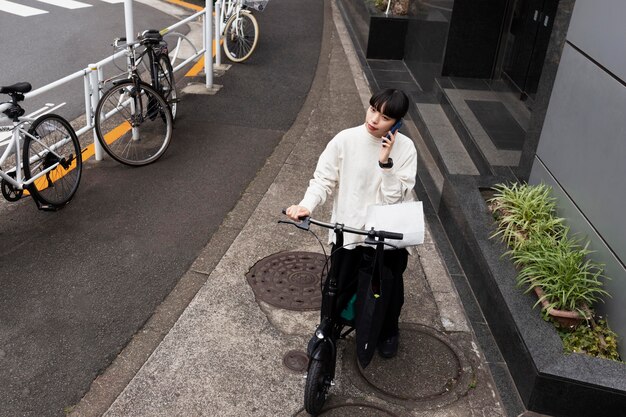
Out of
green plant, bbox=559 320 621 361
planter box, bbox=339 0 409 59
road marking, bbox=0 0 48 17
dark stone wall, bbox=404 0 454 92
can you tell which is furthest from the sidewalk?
road marking, bbox=0 0 48 17

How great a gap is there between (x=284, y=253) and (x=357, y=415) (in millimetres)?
2113

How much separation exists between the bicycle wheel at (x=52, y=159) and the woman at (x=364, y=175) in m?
3.27

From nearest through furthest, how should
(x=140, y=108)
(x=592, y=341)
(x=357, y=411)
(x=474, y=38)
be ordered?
1. (x=357, y=411)
2. (x=592, y=341)
3. (x=140, y=108)
4. (x=474, y=38)

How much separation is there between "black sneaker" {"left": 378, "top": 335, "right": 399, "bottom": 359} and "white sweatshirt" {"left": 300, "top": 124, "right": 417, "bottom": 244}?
3.24 feet

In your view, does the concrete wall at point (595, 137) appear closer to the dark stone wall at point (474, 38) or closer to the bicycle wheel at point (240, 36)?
the dark stone wall at point (474, 38)

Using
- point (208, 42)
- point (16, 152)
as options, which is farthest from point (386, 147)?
point (208, 42)

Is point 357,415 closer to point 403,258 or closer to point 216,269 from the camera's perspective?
point 403,258

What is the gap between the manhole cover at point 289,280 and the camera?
5.68 m

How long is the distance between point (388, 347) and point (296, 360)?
676mm

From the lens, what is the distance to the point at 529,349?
464 centimetres

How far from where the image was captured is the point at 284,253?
20.9 feet

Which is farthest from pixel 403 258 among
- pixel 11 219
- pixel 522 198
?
pixel 11 219

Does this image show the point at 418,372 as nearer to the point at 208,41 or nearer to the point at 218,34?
the point at 208,41

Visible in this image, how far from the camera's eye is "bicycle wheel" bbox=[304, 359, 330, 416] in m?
4.25
